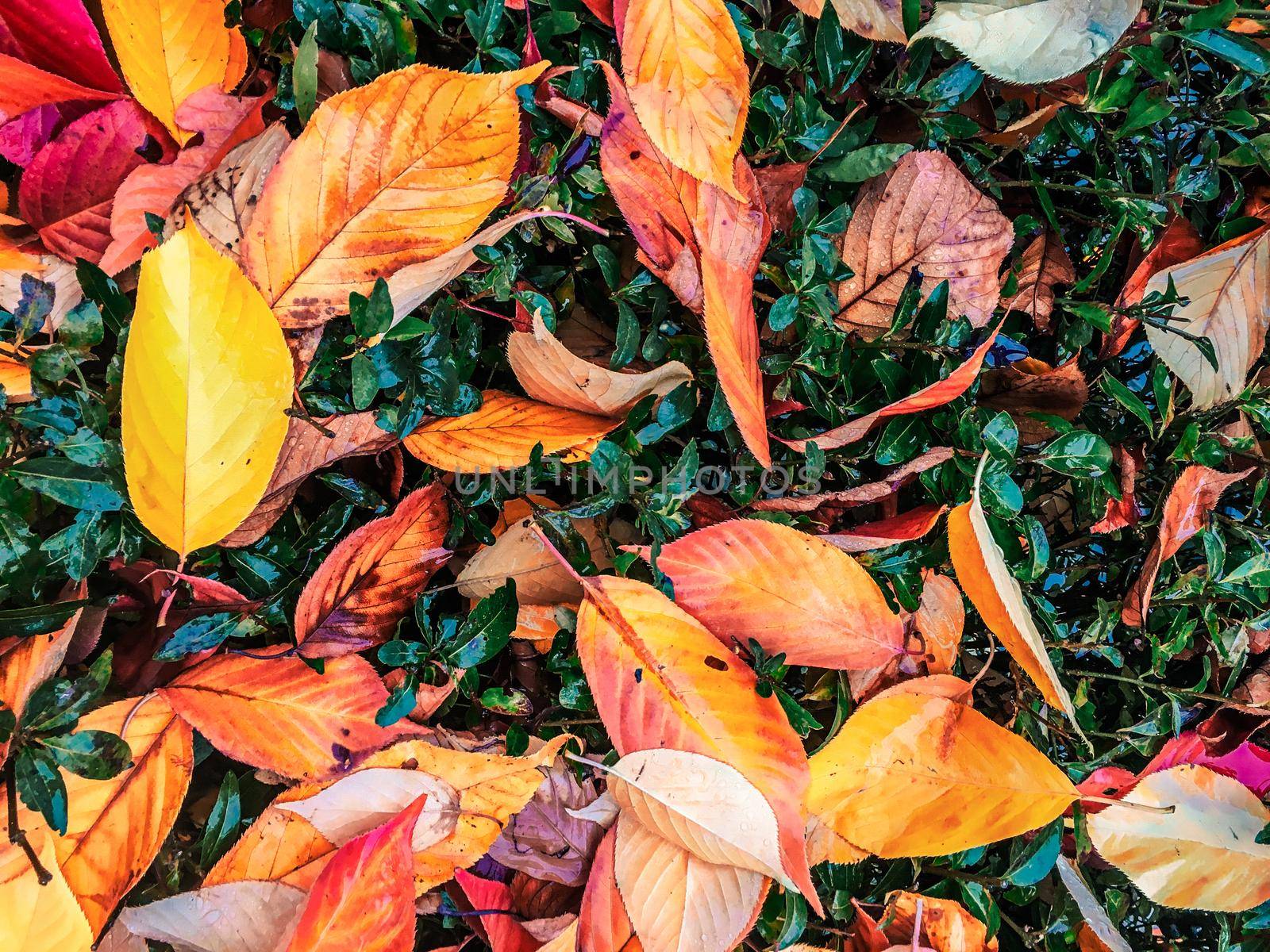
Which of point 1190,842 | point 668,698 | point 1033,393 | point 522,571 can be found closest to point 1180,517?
point 1033,393

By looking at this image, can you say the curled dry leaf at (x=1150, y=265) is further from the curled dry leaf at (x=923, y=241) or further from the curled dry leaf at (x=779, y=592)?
the curled dry leaf at (x=779, y=592)

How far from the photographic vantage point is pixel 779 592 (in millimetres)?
826

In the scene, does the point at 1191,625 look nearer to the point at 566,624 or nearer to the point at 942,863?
the point at 942,863

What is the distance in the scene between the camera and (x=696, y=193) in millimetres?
804

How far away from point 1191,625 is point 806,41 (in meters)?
0.74

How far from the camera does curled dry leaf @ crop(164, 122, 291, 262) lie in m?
0.74

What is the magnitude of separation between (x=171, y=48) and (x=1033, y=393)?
875 mm

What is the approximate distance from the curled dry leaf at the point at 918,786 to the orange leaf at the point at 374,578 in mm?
414

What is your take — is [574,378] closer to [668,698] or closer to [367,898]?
[668,698]

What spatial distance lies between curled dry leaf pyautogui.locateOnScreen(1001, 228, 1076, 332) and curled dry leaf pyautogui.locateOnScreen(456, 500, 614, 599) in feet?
1.81

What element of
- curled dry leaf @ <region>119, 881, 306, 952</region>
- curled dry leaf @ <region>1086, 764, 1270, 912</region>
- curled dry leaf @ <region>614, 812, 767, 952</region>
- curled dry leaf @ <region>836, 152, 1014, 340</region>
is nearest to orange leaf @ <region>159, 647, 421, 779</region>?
curled dry leaf @ <region>119, 881, 306, 952</region>

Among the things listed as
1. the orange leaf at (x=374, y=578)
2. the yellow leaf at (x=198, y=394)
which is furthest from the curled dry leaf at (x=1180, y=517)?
the yellow leaf at (x=198, y=394)

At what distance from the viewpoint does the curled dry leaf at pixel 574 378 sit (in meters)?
0.77

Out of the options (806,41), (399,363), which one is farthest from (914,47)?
(399,363)
